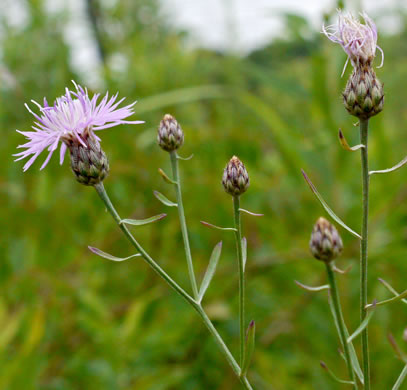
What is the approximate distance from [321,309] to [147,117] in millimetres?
1162

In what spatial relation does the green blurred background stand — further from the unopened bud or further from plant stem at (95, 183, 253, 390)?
the unopened bud

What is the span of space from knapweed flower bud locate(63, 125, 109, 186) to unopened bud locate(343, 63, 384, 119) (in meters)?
0.29

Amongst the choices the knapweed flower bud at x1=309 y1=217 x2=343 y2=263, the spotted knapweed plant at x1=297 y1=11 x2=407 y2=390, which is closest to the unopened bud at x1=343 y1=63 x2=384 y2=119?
the spotted knapweed plant at x1=297 y1=11 x2=407 y2=390

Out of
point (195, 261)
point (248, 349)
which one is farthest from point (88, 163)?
point (195, 261)

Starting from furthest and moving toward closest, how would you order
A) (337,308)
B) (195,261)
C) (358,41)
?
(195,261) → (358,41) → (337,308)

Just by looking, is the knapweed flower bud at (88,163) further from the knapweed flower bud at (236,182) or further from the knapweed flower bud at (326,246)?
the knapweed flower bud at (326,246)

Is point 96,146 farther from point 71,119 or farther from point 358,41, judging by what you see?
point 358,41

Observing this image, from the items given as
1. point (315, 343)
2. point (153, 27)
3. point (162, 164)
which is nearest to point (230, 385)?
point (315, 343)

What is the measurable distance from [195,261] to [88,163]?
1216mm

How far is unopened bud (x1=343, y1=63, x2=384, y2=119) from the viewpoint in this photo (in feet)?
1.85

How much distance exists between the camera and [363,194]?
1.74ft

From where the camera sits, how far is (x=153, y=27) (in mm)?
4062

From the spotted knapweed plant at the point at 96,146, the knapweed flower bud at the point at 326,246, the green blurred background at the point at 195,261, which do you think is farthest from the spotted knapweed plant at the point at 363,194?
the green blurred background at the point at 195,261

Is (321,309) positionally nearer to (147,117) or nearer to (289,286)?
(289,286)
